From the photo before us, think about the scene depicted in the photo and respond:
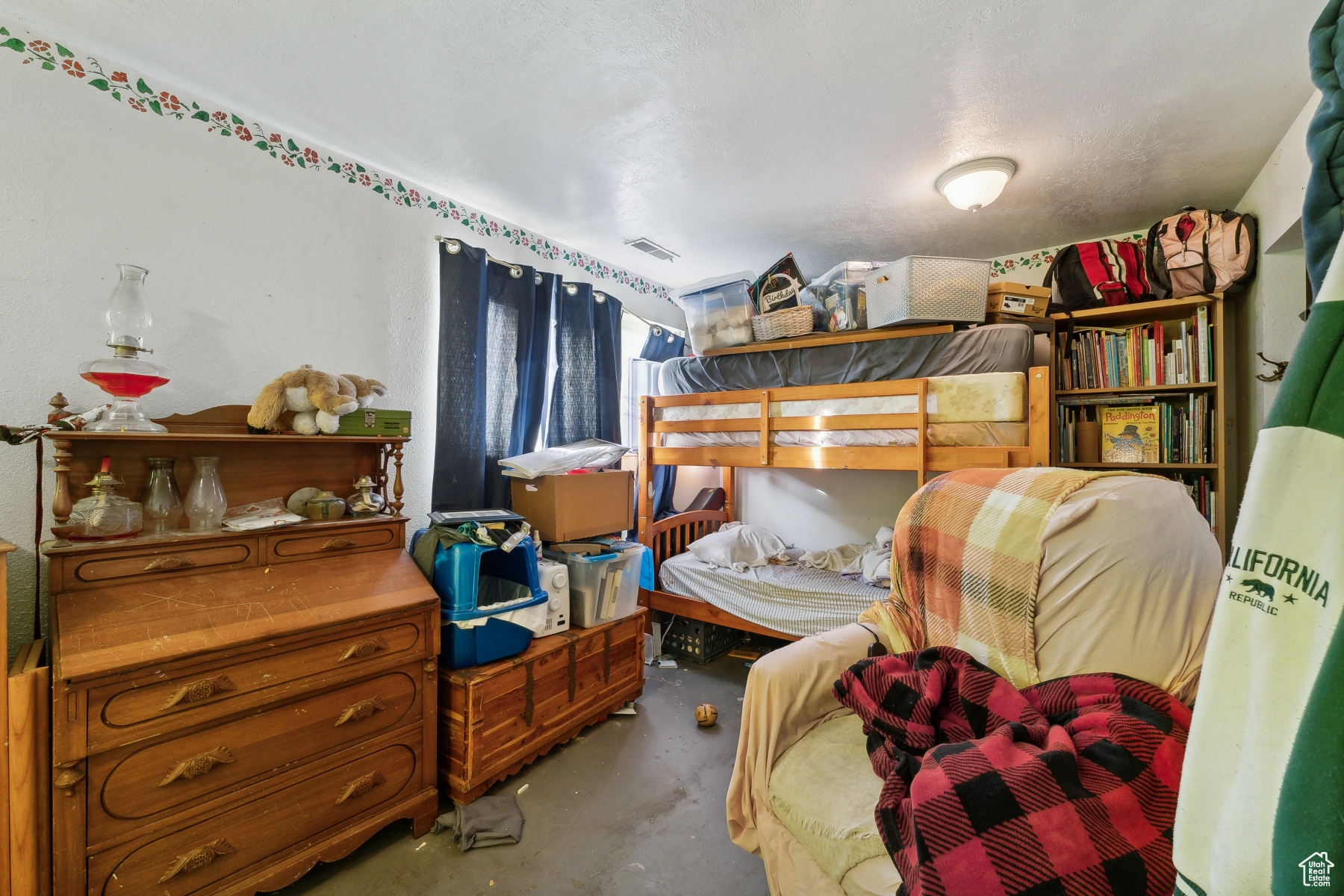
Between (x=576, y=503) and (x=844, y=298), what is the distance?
5.80ft

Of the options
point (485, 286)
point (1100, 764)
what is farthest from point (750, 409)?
point (1100, 764)

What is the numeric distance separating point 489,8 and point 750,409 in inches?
80.8

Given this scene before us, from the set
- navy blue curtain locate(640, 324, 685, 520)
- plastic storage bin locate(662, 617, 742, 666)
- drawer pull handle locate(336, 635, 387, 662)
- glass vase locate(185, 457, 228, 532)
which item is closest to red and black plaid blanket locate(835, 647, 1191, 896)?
drawer pull handle locate(336, 635, 387, 662)

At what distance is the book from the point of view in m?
2.74

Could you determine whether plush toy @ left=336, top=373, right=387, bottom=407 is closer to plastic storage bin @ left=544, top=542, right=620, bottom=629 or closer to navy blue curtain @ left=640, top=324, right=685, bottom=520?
plastic storage bin @ left=544, top=542, right=620, bottom=629

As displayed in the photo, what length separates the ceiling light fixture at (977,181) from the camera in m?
2.28

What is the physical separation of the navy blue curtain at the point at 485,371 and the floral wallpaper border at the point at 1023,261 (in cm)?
273

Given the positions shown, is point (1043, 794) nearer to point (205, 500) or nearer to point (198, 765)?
point (198, 765)

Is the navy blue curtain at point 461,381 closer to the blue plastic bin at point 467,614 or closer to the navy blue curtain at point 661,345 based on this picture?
the blue plastic bin at point 467,614

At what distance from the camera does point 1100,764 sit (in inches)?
37.2

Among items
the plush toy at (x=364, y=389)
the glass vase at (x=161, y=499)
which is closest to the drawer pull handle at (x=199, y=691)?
the glass vase at (x=161, y=499)

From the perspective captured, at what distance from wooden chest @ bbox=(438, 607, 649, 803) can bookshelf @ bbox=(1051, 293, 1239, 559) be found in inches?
89.8

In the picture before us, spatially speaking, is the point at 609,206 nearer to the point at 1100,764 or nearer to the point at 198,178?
the point at 198,178

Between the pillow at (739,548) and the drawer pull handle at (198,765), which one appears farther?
the pillow at (739,548)
